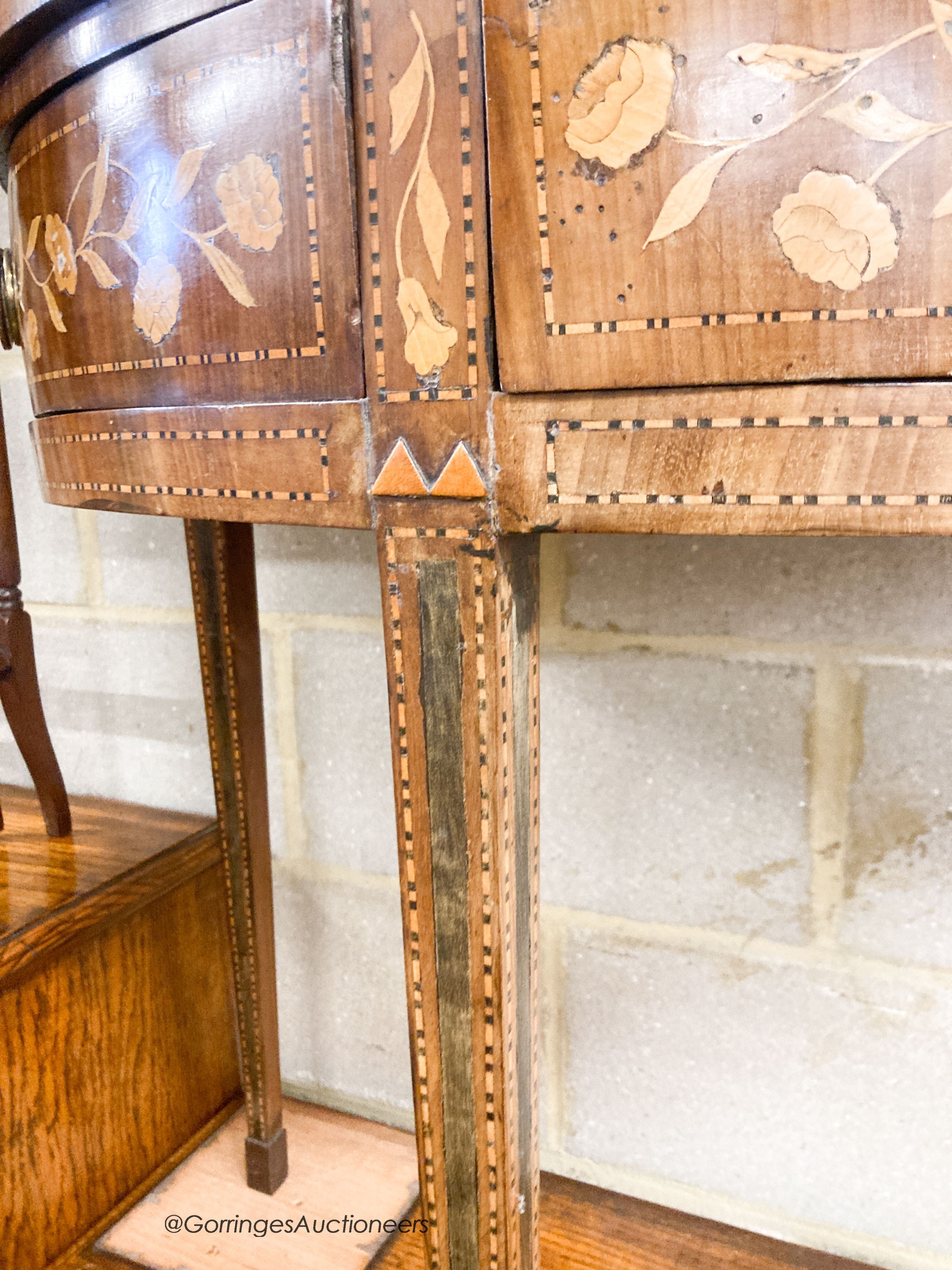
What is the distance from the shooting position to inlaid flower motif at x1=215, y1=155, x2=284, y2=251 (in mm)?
400

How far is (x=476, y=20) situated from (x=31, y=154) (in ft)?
0.92

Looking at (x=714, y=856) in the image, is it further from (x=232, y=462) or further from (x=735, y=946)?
(x=232, y=462)

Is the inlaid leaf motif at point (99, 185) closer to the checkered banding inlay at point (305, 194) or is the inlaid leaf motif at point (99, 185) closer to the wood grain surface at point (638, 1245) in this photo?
the checkered banding inlay at point (305, 194)

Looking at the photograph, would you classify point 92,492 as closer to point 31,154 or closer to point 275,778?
point 31,154

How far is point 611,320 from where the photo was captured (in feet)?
1.17

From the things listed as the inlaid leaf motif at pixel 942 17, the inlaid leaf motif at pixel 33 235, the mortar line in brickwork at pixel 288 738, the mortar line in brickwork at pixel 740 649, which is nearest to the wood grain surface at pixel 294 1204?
the mortar line in brickwork at pixel 288 738

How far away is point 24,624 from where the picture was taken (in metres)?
0.93

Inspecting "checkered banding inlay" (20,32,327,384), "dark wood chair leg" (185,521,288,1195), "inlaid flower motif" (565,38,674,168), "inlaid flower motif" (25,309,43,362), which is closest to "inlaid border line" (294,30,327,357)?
"checkered banding inlay" (20,32,327,384)

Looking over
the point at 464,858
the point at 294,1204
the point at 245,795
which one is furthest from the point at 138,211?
the point at 294,1204

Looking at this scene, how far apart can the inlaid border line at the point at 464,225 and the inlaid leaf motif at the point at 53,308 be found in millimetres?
204

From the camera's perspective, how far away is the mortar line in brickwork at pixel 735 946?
0.82 m

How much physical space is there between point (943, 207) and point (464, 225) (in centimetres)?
17

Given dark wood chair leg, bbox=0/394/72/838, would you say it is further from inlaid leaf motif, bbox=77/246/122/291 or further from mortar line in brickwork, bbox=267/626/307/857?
inlaid leaf motif, bbox=77/246/122/291

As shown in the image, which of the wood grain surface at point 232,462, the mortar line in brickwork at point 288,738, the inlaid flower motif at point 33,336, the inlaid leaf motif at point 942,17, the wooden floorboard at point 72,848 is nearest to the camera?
the inlaid leaf motif at point 942,17
